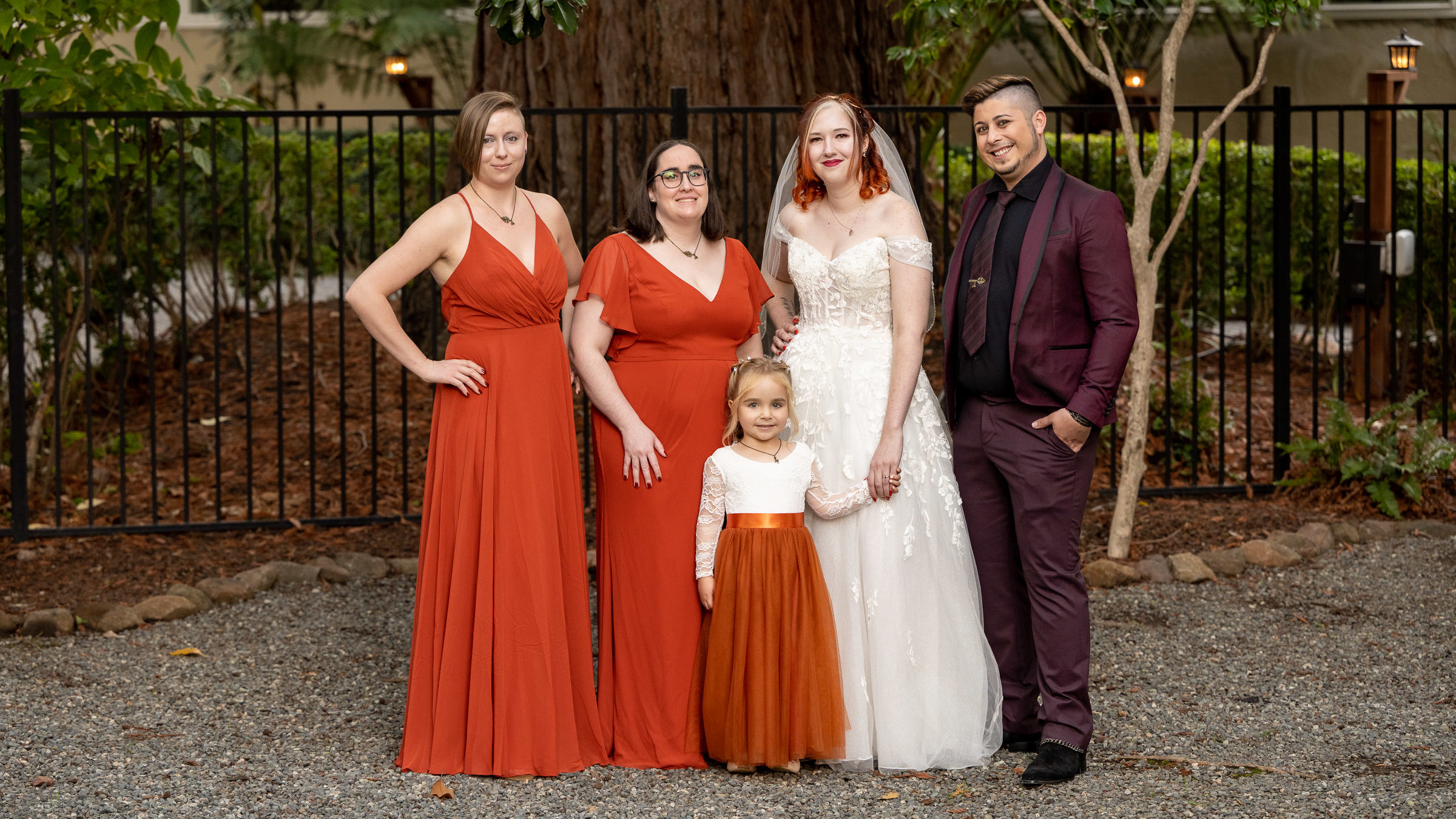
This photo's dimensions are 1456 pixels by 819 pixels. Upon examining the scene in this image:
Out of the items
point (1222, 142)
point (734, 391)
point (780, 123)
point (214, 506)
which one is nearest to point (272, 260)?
point (214, 506)

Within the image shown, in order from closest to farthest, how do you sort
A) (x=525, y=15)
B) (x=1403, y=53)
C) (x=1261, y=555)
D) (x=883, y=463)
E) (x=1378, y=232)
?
(x=883, y=463)
(x=525, y=15)
(x=1261, y=555)
(x=1378, y=232)
(x=1403, y=53)

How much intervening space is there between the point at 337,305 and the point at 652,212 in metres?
7.16

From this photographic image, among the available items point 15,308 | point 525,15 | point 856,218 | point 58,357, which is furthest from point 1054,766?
point 58,357

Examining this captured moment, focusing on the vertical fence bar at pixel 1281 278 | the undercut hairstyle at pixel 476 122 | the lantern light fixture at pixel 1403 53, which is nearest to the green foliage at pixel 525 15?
the undercut hairstyle at pixel 476 122

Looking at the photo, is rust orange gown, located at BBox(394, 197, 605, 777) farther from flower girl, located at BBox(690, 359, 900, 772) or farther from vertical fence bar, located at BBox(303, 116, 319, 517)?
vertical fence bar, located at BBox(303, 116, 319, 517)

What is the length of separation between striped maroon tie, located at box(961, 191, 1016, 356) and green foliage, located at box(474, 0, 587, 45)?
1307 millimetres

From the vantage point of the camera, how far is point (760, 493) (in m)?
3.82

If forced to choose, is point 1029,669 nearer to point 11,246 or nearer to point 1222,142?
point 1222,142

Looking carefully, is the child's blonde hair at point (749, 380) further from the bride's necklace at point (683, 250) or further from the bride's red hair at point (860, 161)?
the bride's red hair at point (860, 161)

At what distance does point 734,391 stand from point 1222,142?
13.1ft

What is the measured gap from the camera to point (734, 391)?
386 centimetres

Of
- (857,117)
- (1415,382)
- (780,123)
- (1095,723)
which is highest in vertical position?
(780,123)

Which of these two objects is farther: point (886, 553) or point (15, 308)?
point (15, 308)

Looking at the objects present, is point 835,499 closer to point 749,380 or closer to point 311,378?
point 749,380
